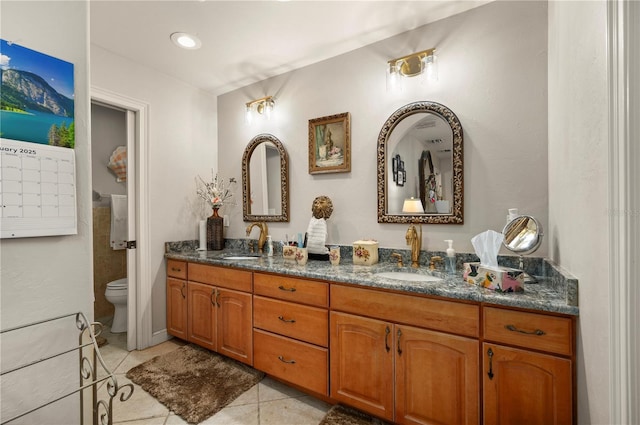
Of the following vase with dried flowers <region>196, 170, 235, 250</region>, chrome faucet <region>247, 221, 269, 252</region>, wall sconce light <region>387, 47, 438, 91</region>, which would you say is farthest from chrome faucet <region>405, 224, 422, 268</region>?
vase with dried flowers <region>196, 170, 235, 250</region>

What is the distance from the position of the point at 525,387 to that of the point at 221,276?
1.95 meters

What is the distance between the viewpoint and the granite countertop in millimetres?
1154

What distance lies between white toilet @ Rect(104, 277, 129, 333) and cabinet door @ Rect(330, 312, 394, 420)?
2.33m

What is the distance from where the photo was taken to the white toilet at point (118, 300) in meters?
2.83

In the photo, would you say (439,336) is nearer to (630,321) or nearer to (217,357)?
(630,321)

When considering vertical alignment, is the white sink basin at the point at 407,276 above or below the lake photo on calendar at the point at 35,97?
below

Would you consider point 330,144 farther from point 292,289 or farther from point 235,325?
point 235,325

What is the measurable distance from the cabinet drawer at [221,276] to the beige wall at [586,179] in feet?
5.88

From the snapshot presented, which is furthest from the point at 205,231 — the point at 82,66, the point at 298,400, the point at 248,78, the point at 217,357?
the point at 82,66

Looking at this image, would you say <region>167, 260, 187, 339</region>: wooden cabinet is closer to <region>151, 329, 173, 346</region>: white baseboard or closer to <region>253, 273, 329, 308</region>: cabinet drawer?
<region>151, 329, 173, 346</region>: white baseboard

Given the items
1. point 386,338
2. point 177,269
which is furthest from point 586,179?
point 177,269

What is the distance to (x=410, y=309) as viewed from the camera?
1451 millimetres

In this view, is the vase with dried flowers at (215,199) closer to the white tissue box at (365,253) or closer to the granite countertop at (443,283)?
the granite countertop at (443,283)

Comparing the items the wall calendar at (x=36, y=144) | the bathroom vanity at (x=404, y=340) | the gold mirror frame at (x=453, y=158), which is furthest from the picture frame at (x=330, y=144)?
the wall calendar at (x=36, y=144)
